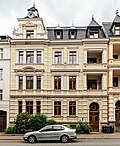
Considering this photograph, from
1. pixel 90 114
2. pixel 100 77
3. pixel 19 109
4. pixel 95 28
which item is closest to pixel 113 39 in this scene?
pixel 95 28

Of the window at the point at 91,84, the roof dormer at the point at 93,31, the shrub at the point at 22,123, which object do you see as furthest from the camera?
the window at the point at 91,84

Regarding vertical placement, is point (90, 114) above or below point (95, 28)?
below

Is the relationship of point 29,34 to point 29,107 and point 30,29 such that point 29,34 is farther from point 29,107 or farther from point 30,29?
point 29,107

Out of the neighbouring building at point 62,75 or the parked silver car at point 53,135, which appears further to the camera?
the neighbouring building at point 62,75

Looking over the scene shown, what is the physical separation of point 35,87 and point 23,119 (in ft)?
17.1

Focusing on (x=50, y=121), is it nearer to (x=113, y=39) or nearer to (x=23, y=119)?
(x=23, y=119)

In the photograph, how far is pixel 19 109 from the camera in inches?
1396

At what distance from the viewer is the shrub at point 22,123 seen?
31281 mm

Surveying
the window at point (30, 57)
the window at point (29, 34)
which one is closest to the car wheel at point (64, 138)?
the window at point (30, 57)

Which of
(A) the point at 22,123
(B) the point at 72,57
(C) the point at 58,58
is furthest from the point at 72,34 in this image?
(A) the point at 22,123

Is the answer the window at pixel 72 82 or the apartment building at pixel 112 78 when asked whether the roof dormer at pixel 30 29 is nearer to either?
the window at pixel 72 82

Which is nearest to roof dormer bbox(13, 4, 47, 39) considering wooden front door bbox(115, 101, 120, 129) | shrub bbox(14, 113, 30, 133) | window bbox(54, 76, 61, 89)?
window bbox(54, 76, 61, 89)

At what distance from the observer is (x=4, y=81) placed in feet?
117

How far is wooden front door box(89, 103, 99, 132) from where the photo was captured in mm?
35281
